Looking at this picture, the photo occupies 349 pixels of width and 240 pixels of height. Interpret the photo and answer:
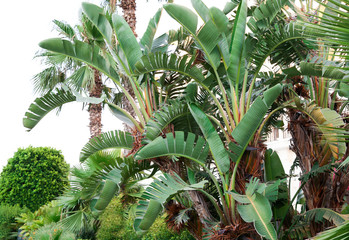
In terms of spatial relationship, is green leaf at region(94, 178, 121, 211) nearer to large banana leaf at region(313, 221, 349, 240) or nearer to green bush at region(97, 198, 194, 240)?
green bush at region(97, 198, 194, 240)

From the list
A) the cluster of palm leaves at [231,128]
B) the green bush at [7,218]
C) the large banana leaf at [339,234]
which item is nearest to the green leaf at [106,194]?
the cluster of palm leaves at [231,128]

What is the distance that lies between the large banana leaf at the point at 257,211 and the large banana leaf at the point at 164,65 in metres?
2.18

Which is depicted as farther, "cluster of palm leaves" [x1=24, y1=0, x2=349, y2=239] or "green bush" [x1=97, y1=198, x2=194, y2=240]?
"green bush" [x1=97, y1=198, x2=194, y2=240]

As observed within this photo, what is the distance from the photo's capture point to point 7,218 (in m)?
11.4

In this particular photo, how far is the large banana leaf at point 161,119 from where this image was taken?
6387mm

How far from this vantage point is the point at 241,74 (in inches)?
255

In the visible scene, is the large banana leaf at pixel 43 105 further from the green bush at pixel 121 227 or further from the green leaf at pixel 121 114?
the green bush at pixel 121 227

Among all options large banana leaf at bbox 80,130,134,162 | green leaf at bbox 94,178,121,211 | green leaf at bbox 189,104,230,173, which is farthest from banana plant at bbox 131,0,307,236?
large banana leaf at bbox 80,130,134,162

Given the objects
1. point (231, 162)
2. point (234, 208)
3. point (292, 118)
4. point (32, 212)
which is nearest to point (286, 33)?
point (292, 118)

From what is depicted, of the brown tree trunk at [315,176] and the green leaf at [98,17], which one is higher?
the green leaf at [98,17]

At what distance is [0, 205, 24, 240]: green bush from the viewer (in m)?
11.4

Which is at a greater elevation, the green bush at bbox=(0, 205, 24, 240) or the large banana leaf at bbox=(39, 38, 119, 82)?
the large banana leaf at bbox=(39, 38, 119, 82)

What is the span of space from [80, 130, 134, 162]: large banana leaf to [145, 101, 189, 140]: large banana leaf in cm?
97

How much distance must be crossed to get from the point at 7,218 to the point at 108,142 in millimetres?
6086
